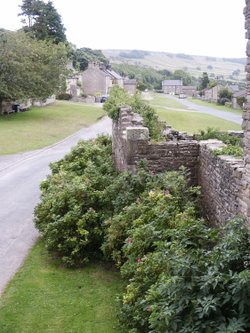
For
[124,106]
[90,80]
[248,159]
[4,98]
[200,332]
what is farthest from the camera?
[90,80]

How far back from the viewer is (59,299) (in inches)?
364

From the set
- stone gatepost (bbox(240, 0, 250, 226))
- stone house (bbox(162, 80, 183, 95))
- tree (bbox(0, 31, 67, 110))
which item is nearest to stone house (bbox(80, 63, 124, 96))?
tree (bbox(0, 31, 67, 110))

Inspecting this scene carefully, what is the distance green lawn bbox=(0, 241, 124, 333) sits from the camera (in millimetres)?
8172

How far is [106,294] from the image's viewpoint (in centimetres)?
945

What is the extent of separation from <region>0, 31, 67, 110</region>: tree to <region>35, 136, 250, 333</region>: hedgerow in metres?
28.8

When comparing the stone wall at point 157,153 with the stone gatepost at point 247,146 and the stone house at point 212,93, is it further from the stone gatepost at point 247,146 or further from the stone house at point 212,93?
the stone house at point 212,93

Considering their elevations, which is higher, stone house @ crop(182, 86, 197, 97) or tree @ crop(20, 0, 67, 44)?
tree @ crop(20, 0, 67, 44)

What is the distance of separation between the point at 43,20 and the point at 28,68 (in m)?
26.3

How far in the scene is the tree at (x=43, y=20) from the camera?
66.8 m

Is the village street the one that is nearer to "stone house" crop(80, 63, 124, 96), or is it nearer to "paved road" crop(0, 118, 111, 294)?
"paved road" crop(0, 118, 111, 294)

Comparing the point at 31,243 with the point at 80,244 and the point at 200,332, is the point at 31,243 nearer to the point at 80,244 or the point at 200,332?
the point at 80,244

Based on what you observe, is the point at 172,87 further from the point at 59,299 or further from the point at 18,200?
the point at 59,299

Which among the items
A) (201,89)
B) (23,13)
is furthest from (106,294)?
(201,89)

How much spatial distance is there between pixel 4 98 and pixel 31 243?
3586cm
